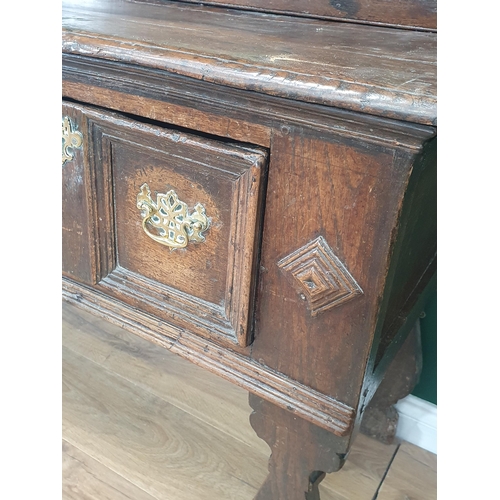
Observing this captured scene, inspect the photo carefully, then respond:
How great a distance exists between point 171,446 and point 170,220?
617 millimetres

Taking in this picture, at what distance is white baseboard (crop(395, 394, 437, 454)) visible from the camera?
1.07 meters

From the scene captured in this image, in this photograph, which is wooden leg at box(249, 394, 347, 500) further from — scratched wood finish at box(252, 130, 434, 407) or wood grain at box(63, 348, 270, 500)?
wood grain at box(63, 348, 270, 500)

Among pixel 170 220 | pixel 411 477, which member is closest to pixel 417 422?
pixel 411 477

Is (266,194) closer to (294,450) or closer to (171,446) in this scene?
(294,450)

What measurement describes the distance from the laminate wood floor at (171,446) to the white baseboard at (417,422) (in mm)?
20

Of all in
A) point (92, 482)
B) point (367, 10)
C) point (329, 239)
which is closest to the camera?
point (329, 239)

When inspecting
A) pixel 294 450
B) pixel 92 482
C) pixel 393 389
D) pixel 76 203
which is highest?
pixel 76 203

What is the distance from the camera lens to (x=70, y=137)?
0.61 metres

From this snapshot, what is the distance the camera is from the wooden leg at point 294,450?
25.0 inches

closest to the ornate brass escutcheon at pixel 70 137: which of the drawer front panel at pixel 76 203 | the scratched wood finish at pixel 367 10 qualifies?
the drawer front panel at pixel 76 203

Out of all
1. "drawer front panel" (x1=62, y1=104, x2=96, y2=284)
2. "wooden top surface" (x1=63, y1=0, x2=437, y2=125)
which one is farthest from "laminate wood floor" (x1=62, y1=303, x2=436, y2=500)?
"wooden top surface" (x1=63, y1=0, x2=437, y2=125)

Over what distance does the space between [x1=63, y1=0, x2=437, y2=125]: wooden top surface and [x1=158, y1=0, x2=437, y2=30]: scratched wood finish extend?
0.02 m

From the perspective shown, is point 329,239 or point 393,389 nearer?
point 329,239

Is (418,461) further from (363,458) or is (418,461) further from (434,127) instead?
(434,127)
